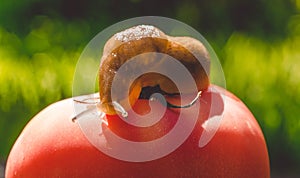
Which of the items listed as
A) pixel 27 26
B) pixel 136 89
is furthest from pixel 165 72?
pixel 27 26

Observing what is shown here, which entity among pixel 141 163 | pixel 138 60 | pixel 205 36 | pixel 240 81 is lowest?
pixel 240 81

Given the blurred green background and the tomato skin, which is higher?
the tomato skin

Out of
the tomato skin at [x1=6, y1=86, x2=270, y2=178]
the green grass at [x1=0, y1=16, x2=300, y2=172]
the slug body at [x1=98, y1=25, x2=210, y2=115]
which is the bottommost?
the green grass at [x1=0, y1=16, x2=300, y2=172]

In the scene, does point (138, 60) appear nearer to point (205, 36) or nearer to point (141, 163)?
point (141, 163)

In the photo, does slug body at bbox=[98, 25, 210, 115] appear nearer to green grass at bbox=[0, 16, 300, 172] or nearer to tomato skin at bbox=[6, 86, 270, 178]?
tomato skin at bbox=[6, 86, 270, 178]

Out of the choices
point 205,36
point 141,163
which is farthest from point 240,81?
point 141,163

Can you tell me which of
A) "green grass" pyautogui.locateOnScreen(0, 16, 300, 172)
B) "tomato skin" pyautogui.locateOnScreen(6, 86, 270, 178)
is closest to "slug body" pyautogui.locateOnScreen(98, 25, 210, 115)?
"tomato skin" pyautogui.locateOnScreen(6, 86, 270, 178)

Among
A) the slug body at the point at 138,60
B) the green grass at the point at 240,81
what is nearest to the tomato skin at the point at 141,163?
the slug body at the point at 138,60
